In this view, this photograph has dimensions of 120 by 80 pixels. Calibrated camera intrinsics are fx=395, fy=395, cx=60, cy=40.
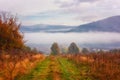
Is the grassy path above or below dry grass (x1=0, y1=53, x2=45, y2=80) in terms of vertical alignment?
below

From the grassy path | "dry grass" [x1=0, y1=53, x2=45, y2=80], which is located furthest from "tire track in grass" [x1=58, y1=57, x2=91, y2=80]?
"dry grass" [x1=0, y1=53, x2=45, y2=80]

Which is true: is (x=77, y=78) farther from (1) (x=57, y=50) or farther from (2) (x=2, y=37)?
(1) (x=57, y=50)

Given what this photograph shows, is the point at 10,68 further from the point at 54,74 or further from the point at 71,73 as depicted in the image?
the point at 71,73

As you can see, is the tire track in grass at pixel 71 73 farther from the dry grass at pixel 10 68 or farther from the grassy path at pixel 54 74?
the dry grass at pixel 10 68

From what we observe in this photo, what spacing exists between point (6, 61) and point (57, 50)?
13233 cm

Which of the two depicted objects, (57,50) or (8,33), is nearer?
(8,33)

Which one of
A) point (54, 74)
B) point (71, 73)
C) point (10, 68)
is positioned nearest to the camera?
point (10, 68)

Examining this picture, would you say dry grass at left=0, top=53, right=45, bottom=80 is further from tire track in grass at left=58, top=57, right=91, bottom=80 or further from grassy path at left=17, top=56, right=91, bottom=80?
tire track in grass at left=58, top=57, right=91, bottom=80

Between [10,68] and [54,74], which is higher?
[10,68]

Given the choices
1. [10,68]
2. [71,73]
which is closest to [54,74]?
[71,73]

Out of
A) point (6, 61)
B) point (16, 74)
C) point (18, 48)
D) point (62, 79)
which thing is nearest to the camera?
point (62, 79)

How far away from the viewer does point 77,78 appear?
28062 millimetres

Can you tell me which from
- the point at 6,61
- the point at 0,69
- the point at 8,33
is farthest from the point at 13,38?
the point at 0,69

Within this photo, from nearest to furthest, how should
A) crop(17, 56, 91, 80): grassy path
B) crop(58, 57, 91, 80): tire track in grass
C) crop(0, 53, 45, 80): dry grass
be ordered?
crop(0, 53, 45, 80): dry grass < crop(17, 56, 91, 80): grassy path < crop(58, 57, 91, 80): tire track in grass
